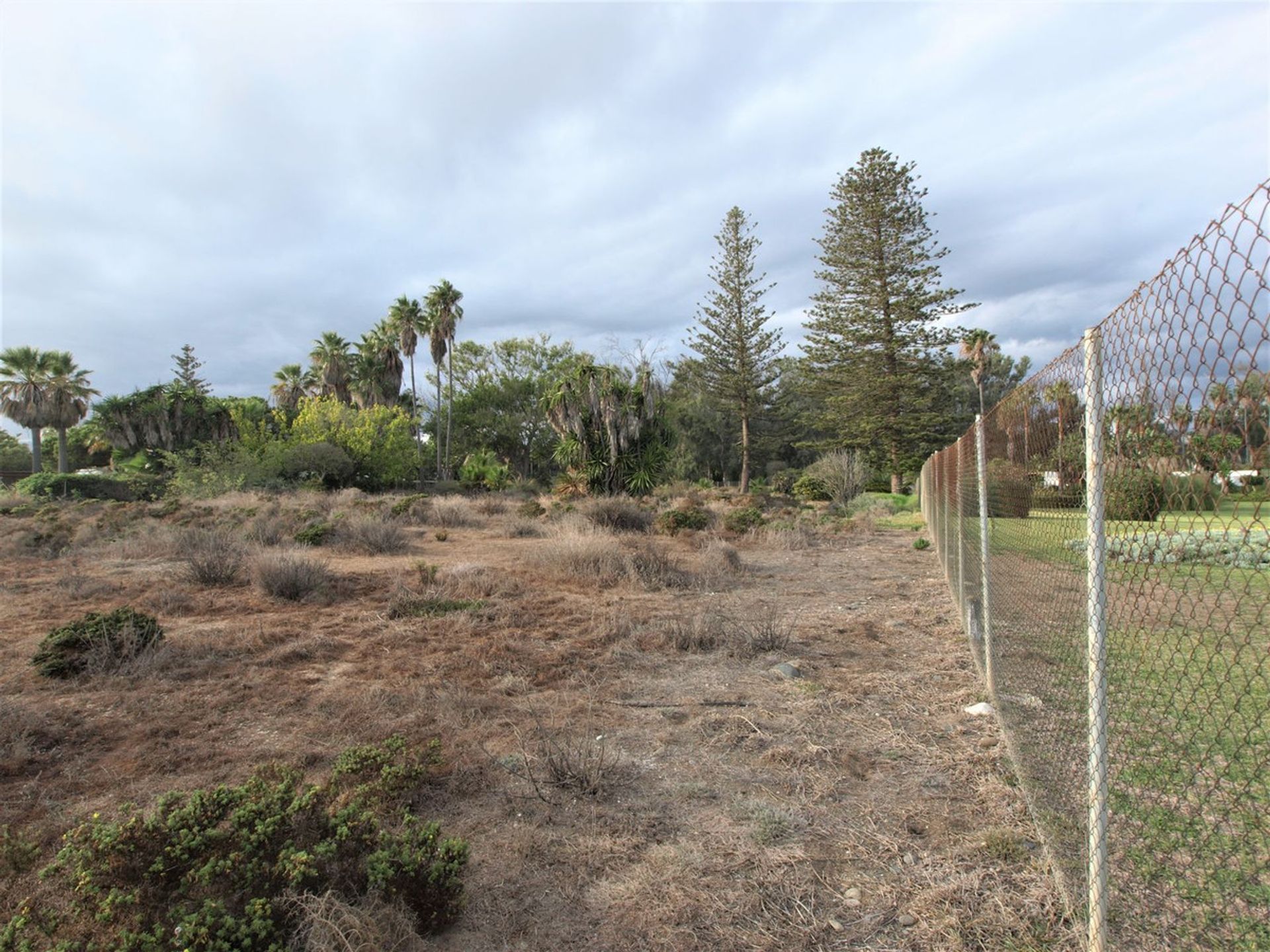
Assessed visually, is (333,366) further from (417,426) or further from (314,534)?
Result: (314,534)

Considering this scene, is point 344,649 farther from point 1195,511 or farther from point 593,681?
point 1195,511

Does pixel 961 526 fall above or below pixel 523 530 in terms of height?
above

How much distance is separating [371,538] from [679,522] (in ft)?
20.6

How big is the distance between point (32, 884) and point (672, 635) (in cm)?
468

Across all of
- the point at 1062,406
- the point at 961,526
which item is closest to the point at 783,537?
the point at 961,526

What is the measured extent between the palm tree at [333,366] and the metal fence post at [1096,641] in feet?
143

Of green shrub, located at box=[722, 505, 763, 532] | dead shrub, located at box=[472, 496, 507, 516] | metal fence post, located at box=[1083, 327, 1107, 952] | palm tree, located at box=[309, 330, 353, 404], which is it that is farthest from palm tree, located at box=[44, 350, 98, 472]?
metal fence post, located at box=[1083, 327, 1107, 952]

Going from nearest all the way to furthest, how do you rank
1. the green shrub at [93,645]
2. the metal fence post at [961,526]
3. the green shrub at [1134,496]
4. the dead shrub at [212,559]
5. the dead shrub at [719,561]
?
the green shrub at [1134,496] → the green shrub at [93,645] → the metal fence post at [961,526] → the dead shrub at [212,559] → the dead shrub at [719,561]

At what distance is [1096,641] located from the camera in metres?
2.03

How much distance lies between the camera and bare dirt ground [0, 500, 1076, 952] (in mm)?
2678

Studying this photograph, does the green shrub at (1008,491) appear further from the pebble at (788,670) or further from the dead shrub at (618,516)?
the dead shrub at (618,516)

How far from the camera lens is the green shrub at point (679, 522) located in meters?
15.4

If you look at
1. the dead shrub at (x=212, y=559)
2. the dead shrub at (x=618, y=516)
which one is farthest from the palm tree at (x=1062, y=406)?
the dead shrub at (x=618, y=516)

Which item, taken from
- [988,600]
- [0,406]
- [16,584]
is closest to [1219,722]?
[988,600]
